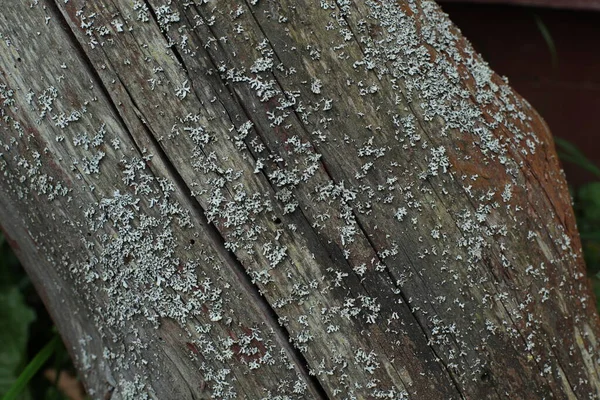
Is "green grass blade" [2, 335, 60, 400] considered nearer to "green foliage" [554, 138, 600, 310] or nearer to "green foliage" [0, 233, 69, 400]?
"green foliage" [0, 233, 69, 400]

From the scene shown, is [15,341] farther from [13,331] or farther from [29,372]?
[29,372]

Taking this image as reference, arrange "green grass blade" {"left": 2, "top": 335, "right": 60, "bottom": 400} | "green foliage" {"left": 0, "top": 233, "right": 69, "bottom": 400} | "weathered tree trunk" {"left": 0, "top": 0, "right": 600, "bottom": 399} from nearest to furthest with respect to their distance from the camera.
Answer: "weathered tree trunk" {"left": 0, "top": 0, "right": 600, "bottom": 399}, "green grass blade" {"left": 2, "top": 335, "right": 60, "bottom": 400}, "green foliage" {"left": 0, "top": 233, "right": 69, "bottom": 400}

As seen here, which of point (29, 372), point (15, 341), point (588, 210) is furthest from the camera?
point (588, 210)

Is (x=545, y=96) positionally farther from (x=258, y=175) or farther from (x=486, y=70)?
(x=258, y=175)

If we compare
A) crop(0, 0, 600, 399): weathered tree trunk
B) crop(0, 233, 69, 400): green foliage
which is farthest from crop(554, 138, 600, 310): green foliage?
crop(0, 233, 69, 400): green foliage

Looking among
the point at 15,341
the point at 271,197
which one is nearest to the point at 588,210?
the point at 271,197

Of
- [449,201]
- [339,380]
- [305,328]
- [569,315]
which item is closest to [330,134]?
[449,201]

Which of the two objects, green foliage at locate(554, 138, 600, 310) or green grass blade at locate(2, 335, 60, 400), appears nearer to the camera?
green grass blade at locate(2, 335, 60, 400)

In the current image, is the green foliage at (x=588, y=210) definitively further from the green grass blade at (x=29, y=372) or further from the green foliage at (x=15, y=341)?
the green foliage at (x=15, y=341)

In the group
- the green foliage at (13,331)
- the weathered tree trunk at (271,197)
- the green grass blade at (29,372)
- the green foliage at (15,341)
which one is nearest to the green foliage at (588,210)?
the weathered tree trunk at (271,197)
